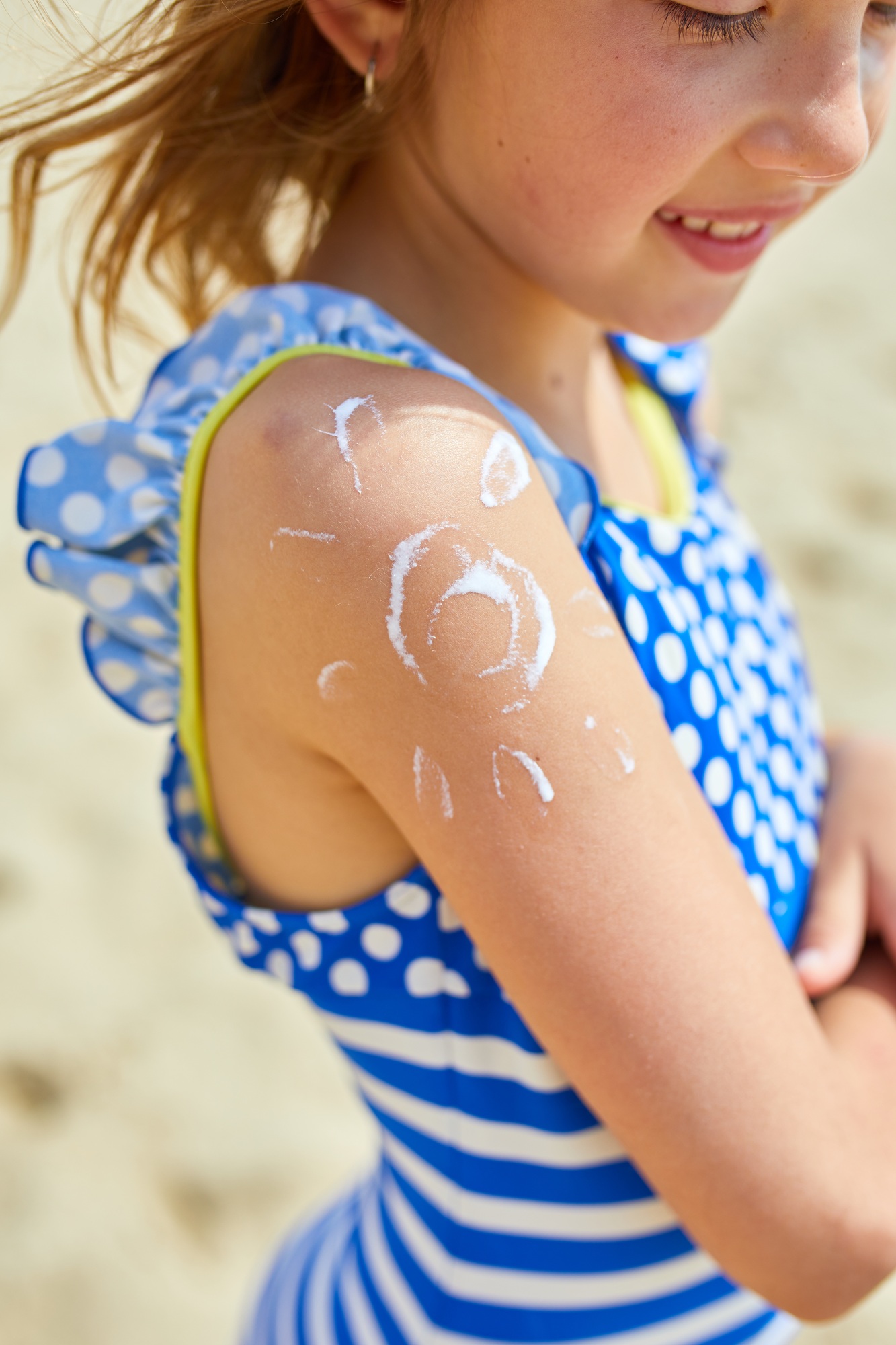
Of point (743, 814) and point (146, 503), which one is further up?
point (146, 503)

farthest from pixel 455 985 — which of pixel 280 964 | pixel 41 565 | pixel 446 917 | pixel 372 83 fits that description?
pixel 372 83

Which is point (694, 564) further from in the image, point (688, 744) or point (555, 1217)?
point (555, 1217)

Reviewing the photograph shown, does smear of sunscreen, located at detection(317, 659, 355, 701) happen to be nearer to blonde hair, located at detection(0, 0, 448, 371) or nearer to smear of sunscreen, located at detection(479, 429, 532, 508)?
smear of sunscreen, located at detection(479, 429, 532, 508)

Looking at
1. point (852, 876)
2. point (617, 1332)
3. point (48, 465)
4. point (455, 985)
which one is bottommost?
point (617, 1332)

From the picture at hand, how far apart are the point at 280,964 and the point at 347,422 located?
47cm

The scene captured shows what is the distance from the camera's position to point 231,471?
A: 33.4 inches

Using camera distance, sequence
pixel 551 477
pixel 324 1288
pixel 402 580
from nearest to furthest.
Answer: pixel 402 580 < pixel 551 477 < pixel 324 1288

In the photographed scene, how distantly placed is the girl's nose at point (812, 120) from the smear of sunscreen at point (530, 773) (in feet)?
1.48

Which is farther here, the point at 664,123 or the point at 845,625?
the point at 845,625

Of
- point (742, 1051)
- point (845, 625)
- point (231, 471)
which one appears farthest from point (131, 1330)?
point (845, 625)

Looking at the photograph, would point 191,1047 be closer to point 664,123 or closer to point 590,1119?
point 590,1119

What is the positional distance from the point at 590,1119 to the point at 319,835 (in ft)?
1.01

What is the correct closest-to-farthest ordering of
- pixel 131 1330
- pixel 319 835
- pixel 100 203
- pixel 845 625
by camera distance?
pixel 319 835 < pixel 100 203 < pixel 131 1330 < pixel 845 625

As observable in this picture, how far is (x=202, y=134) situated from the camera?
3.57ft
